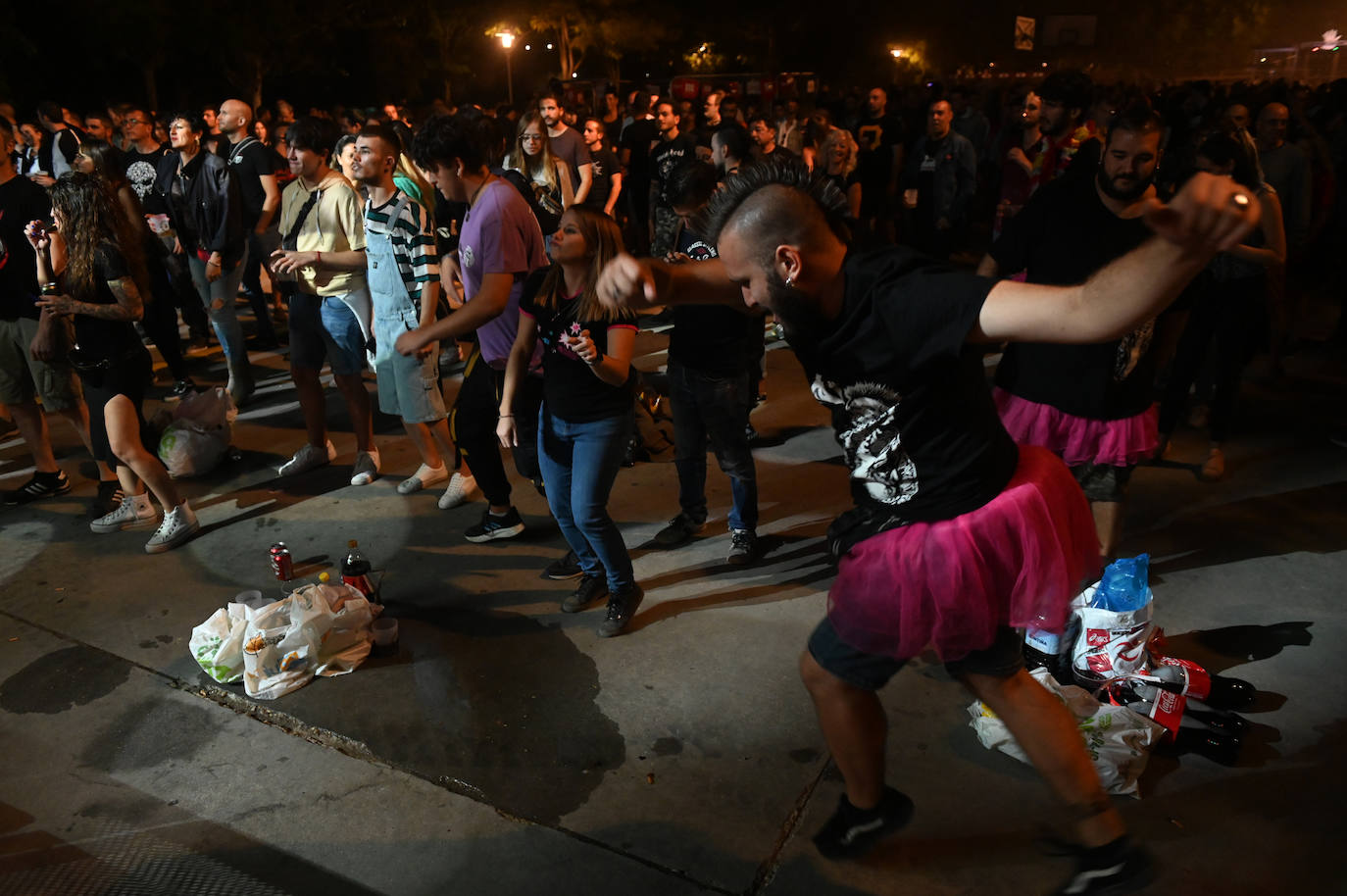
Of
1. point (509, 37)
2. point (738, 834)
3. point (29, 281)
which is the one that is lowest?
point (738, 834)

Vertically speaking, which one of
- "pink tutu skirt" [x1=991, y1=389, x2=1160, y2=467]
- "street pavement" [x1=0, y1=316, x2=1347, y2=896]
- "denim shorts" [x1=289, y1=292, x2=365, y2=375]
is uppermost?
"denim shorts" [x1=289, y1=292, x2=365, y2=375]

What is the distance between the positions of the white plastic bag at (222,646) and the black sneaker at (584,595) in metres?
1.30

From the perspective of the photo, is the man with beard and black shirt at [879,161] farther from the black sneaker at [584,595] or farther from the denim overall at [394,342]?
the black sneaker at [584,595]

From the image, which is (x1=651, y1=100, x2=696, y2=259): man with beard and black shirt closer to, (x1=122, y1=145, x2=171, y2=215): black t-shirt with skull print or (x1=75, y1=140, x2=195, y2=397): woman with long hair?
(x1=75, y1=140, x2=195, y2=397): woman with long hair

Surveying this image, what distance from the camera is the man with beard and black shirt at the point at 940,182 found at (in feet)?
28.0

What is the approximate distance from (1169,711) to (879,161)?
27.3 feet

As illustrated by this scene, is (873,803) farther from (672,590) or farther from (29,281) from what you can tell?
(29,281)

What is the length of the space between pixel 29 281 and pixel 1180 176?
6.34 metres

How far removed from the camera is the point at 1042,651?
3.31 meters

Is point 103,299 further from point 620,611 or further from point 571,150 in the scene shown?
point 571,150

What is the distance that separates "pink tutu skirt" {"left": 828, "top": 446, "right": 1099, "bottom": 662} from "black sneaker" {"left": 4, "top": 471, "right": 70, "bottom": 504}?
207 inches

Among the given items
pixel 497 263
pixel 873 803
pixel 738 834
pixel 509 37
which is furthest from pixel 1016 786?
pixel 509 37

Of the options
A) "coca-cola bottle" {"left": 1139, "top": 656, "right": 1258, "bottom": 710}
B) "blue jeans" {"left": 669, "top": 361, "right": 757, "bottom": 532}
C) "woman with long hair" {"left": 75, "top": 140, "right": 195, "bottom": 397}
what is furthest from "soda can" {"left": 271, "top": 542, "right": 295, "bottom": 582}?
"coca-cola bottle" {"left": 1139, "top": 656, "right": 1258, "bottom": 710}

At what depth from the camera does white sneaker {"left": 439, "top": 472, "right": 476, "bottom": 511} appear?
5.21 m
